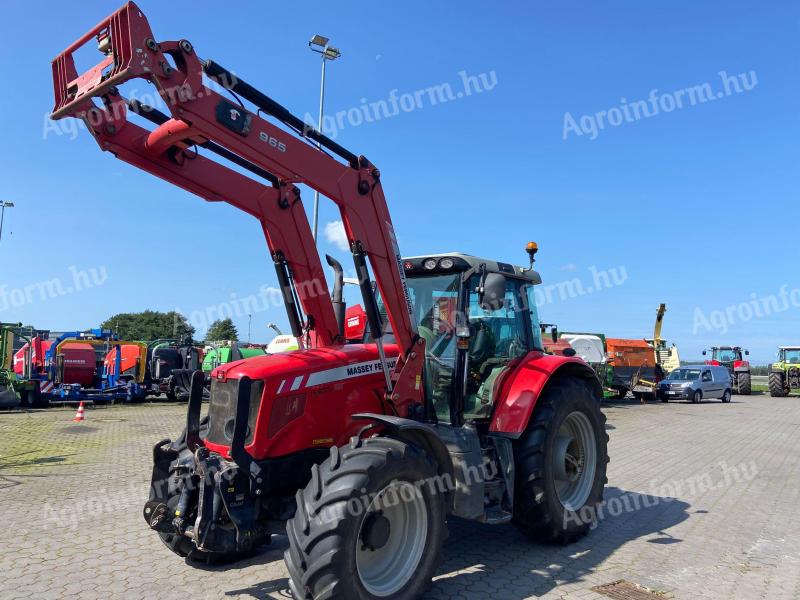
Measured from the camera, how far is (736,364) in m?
32.8

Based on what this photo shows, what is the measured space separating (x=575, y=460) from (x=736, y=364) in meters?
31.9

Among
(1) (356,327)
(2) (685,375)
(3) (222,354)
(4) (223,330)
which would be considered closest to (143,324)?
(4) (223,330)

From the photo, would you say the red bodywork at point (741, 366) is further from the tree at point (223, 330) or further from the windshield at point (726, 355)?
the tree at point (223, 330)

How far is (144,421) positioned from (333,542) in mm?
12636

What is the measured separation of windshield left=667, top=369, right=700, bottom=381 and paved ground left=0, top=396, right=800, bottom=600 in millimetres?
14946

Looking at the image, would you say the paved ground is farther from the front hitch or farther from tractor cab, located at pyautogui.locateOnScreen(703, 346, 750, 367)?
tractor cab, located at pyautogui.locateOnScreen(703, 346, 750, 367)

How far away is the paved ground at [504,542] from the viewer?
4270mm

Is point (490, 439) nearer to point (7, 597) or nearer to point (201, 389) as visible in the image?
point (201, 389)

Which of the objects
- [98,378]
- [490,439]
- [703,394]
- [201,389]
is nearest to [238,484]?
[201,389]

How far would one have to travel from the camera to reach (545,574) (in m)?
4.55

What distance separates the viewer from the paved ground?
4.27 meters

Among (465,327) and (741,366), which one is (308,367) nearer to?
(465,327)

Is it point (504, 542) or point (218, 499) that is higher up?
point (218, 499)

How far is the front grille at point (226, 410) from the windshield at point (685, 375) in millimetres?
23536
